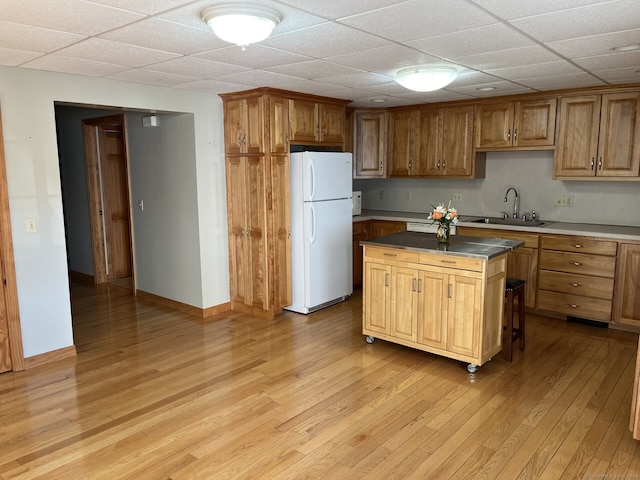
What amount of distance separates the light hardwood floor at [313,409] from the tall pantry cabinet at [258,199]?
58cm

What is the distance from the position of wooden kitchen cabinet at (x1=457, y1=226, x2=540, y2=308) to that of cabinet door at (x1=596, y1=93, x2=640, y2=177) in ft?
3.04

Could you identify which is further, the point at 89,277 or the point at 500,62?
the point at 89,277

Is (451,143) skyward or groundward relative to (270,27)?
groundward

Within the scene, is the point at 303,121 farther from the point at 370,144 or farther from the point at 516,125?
the point at 516,125

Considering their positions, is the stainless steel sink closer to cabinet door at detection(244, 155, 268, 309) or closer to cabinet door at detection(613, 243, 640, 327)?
cabinet door at detection(613, 243, 640, 327)

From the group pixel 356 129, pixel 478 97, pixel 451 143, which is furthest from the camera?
pixel 356 129

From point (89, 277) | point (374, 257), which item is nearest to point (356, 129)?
point (374, 257)

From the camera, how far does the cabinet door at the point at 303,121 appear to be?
4.75 meters

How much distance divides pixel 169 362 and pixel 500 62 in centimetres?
341

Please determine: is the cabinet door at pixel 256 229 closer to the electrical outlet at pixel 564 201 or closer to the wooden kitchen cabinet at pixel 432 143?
the wooden kitchen cabinet at pixel 432 143

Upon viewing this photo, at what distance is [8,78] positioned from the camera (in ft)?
11.4

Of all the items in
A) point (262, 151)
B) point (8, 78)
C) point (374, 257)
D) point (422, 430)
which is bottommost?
point (422, 430)

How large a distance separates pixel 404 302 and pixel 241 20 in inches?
96.0

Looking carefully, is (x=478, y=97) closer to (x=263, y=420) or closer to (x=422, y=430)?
(x=422, y=430)
